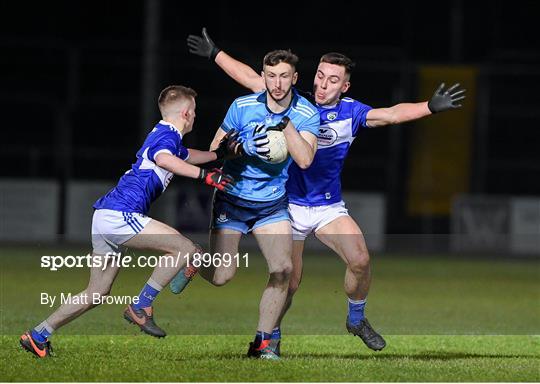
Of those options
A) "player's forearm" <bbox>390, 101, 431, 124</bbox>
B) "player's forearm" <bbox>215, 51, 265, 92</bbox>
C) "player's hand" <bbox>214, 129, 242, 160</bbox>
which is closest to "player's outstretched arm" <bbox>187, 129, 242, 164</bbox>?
"player's hand" <bbox>214, 129, 242, 160</bbox>

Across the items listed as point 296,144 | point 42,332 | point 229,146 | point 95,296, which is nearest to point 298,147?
point 296,144

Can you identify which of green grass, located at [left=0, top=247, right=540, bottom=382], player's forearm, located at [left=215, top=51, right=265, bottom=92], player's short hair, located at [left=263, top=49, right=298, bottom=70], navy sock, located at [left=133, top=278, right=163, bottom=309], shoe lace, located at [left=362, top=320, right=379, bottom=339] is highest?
player's short hair, located at [left=263, top=49, right=298, bottom=70]

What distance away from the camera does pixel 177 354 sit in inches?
386

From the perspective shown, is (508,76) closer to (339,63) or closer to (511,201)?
(511,201)

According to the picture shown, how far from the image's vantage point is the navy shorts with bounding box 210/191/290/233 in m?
9.41

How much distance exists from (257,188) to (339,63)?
3.79 feet

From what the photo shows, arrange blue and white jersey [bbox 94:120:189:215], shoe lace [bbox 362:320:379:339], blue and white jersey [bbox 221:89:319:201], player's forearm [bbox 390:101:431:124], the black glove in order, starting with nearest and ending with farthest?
blue and white jersey [bbox 94:120:189:215] → blue and white jersey [bbox 221:89:319:201] → player's forearm [bbox 390:101:431:124] → shoe lace [bbox 362:320:379:339] → the black glove

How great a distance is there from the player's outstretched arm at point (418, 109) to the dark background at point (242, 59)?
14390 millimetres

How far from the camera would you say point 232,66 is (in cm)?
1029

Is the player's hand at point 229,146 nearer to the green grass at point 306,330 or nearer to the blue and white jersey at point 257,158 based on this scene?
→ the blue and white jersey at point 257,158

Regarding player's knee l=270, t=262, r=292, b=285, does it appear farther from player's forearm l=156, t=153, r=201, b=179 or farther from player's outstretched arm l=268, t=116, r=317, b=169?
player's forearm l=156, t=153, r=201, b=179

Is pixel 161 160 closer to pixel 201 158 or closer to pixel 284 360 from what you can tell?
pixel 201 158

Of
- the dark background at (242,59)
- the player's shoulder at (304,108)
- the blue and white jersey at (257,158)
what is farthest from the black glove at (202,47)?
the dark background at (242,59)

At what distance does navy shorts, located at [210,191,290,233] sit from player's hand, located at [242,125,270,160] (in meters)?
0.40
